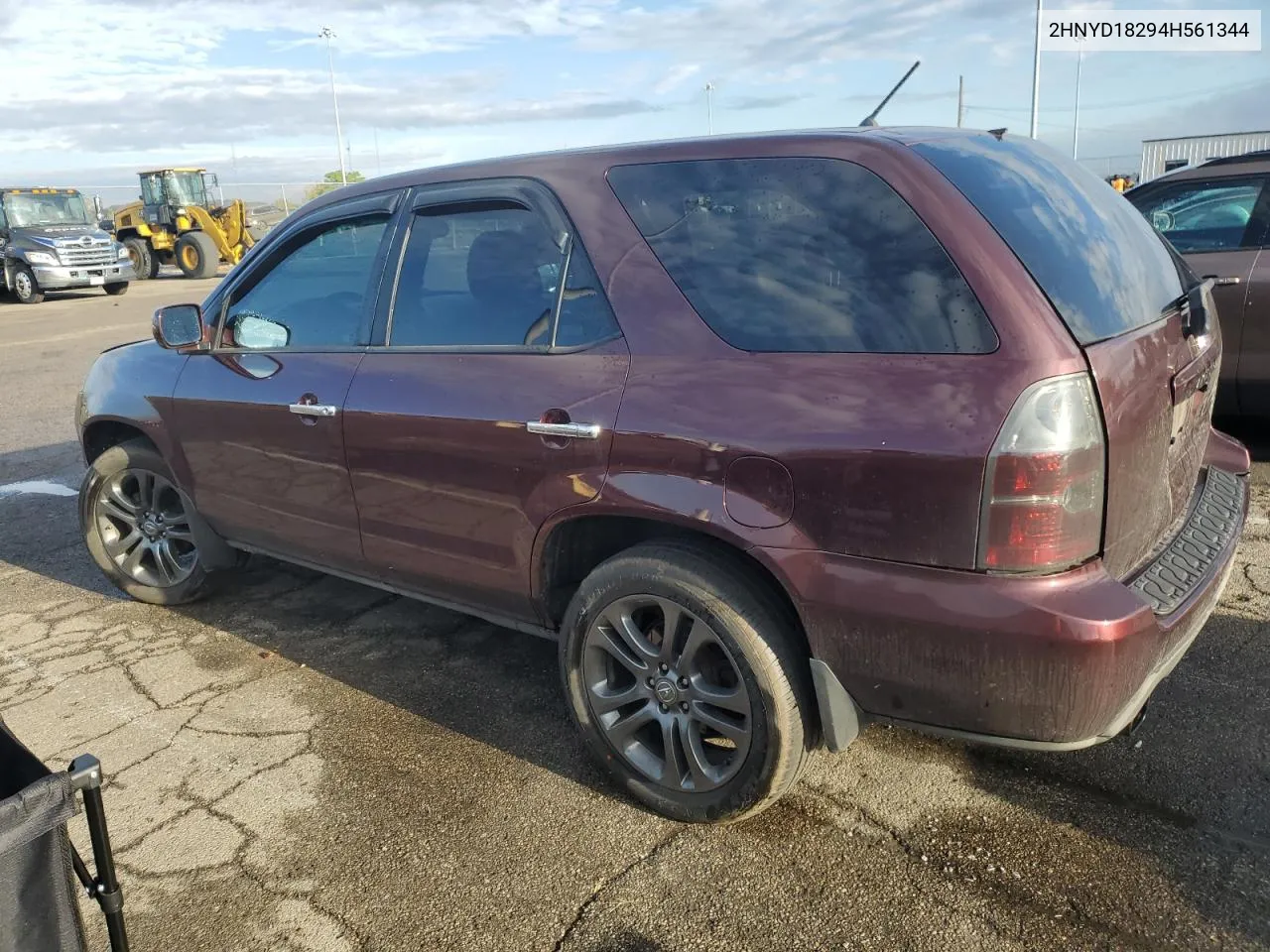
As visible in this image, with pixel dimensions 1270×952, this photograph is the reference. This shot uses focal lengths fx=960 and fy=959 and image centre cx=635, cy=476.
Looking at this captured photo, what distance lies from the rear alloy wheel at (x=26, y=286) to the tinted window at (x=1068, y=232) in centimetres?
2470

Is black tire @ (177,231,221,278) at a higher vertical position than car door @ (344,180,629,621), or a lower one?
higher

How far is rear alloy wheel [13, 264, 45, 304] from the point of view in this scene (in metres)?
22.1

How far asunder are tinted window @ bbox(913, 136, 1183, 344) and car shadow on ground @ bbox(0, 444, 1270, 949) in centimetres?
128

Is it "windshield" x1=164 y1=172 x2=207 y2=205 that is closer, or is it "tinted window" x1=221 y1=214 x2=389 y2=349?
"tinted window" x1=221 y1=214 x2=389 y2=349

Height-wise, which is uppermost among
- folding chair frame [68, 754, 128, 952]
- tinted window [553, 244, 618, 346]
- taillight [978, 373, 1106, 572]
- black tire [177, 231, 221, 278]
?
black tire [177, 231, 221, 278]

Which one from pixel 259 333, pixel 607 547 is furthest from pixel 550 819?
pixel 259 333

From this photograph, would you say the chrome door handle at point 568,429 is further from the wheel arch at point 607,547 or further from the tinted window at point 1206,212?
the tinted window at point 1206,212

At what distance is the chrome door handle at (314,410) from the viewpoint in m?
3.20

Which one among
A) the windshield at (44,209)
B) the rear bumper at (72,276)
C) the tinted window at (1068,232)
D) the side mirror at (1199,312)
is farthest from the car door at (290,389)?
the windshield at (44,209)

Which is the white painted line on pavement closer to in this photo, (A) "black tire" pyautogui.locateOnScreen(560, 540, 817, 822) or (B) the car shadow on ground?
(B) the car shadow on ground

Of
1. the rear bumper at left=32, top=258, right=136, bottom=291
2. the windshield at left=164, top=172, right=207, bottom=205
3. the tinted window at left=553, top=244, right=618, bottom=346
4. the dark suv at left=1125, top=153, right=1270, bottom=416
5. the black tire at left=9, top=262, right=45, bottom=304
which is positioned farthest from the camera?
the windshield at left=164, top=172, right=207, bottom=205

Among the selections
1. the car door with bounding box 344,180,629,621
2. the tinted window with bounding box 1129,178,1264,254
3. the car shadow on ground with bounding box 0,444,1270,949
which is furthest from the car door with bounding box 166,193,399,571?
the tinted window with bounding box 1129,178,1264,254

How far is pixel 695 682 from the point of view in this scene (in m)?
2.51

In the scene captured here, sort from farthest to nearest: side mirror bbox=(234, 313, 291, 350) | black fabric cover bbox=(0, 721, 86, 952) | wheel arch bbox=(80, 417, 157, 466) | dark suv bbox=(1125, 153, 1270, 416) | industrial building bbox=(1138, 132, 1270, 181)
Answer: industrial building bbox=(1138, 132, 1270, 181)
dark suv bbox=(1125, 153, 1270, 416)
wheel arch bbox=(80, 417, 157, 466)
side mirror bbox=(234, 313, 291, 350)
black fabric cover bbox=(0, 721, 86, 952)
